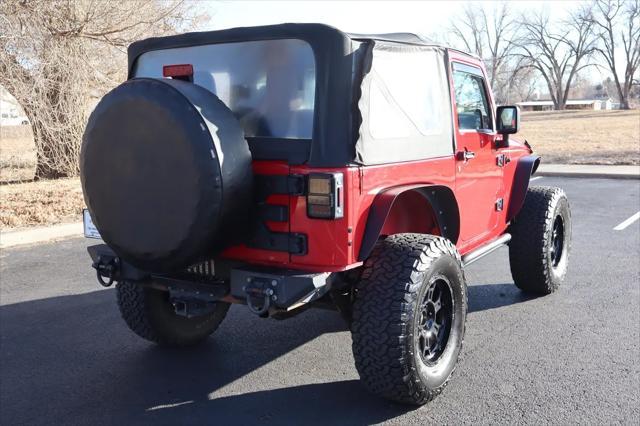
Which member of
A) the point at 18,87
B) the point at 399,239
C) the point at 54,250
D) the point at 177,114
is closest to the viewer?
the point at 177,114

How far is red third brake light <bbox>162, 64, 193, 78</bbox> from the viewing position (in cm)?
364

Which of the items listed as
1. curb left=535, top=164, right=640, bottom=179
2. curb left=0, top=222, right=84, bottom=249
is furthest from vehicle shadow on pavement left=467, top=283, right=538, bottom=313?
curb left=535, top=164, right=640, bottom=179

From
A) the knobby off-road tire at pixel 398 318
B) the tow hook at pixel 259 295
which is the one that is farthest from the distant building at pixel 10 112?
the knobby off-road tire at pixel 398 318

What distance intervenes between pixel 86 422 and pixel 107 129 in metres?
1.59

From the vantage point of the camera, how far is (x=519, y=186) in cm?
528

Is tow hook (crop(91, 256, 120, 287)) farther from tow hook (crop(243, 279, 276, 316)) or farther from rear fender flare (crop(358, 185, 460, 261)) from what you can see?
rear fender flare (crop(358, 185, 460, 261))

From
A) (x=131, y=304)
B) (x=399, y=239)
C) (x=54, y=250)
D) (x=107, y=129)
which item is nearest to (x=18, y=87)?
(x=54, y=250)

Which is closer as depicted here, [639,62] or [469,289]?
[469,289]

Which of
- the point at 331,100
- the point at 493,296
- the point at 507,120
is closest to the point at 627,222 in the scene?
the point at 493,296

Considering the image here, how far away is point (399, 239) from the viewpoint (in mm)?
3525

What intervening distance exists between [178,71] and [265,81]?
0.58 m

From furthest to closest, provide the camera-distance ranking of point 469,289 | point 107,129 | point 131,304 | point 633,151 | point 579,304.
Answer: point 633,151 < point 469,289 < point 579,304 < point 131,304 < point 107,129

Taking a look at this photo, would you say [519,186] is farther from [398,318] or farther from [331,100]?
[331,100]

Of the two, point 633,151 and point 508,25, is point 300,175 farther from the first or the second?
point 508,25
